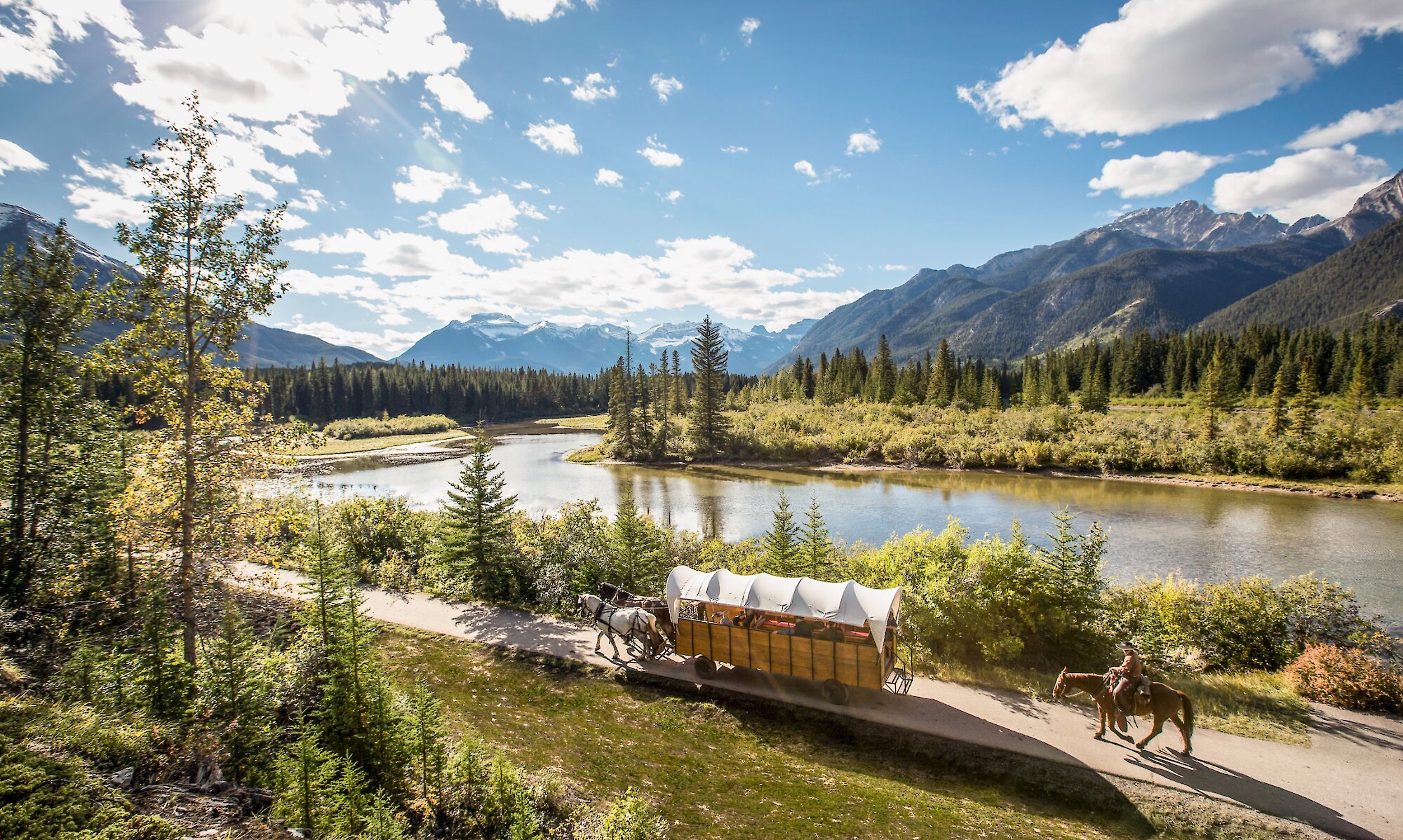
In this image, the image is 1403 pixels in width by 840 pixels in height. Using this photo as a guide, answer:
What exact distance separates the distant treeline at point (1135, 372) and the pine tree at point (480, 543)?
261ft

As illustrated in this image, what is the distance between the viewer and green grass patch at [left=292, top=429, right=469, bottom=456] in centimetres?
8281

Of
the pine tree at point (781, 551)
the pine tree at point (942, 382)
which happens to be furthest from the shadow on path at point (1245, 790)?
the pine tree at point (942, 382)

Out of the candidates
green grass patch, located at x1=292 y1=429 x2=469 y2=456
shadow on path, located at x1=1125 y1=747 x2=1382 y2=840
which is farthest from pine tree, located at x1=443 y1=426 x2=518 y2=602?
green grass patch, located at x1=292 y1=429 x2=469 y2=456

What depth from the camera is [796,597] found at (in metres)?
11.8

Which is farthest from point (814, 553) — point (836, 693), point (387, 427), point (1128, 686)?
point (387, 427)

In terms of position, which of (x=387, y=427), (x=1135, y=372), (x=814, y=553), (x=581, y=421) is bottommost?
(x=814, y=553)

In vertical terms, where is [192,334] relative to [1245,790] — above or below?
above

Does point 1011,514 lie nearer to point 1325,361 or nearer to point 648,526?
point 648,526

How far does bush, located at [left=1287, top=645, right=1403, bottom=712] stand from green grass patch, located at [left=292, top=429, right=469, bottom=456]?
8856 cm

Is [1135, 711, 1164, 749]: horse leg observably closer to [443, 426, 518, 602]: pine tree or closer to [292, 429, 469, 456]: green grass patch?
[443, 426, 518, 602]: pine tree

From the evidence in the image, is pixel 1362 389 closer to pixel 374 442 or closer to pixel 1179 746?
pixel 1179 746

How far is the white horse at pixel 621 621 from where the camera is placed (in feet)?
44.4

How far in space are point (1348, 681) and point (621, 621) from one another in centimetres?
1524

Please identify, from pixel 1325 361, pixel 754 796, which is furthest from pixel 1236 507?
pixel 1325 361
